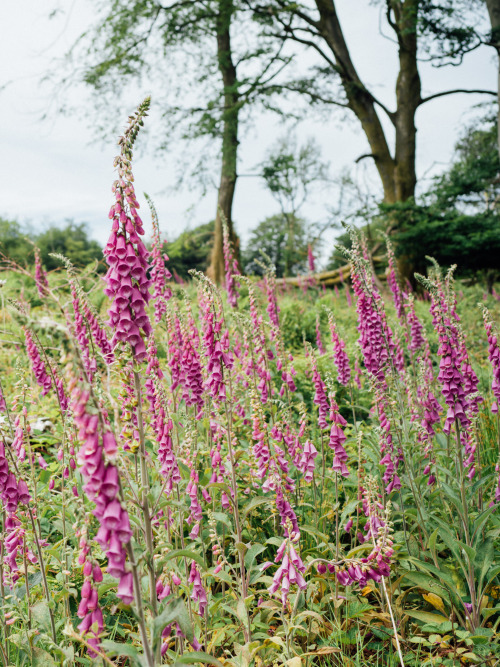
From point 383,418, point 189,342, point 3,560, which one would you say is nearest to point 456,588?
point 383,418

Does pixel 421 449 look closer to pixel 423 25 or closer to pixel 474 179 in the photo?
pixel 474 179

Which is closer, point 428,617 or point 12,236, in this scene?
point 428,617

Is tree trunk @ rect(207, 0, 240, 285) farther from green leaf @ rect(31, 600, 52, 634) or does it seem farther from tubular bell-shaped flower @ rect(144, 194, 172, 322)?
green leaf @ rect(31, 600, 52, 634)

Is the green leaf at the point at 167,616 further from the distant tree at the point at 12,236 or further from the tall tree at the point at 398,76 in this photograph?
the distant tree at the point at 12,236

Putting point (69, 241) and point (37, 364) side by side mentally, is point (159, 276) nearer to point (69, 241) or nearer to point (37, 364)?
point (37, 364)

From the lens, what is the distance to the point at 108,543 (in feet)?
4.50

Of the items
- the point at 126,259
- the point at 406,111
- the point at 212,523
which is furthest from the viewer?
the point at 406,111

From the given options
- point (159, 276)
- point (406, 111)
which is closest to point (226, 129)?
point (406, 111)

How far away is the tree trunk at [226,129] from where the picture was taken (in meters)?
15.1

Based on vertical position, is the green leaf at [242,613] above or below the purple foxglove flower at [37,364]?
below

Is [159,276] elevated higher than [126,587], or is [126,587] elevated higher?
[159,276]

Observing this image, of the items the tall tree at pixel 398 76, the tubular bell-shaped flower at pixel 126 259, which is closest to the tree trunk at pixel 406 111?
the tall tree at pixel 398 76

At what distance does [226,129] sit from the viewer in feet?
49.9

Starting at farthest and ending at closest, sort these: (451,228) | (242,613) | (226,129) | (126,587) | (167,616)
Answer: (226,129)
(451,228)
(242,613)
(167,616)
(126,587)
